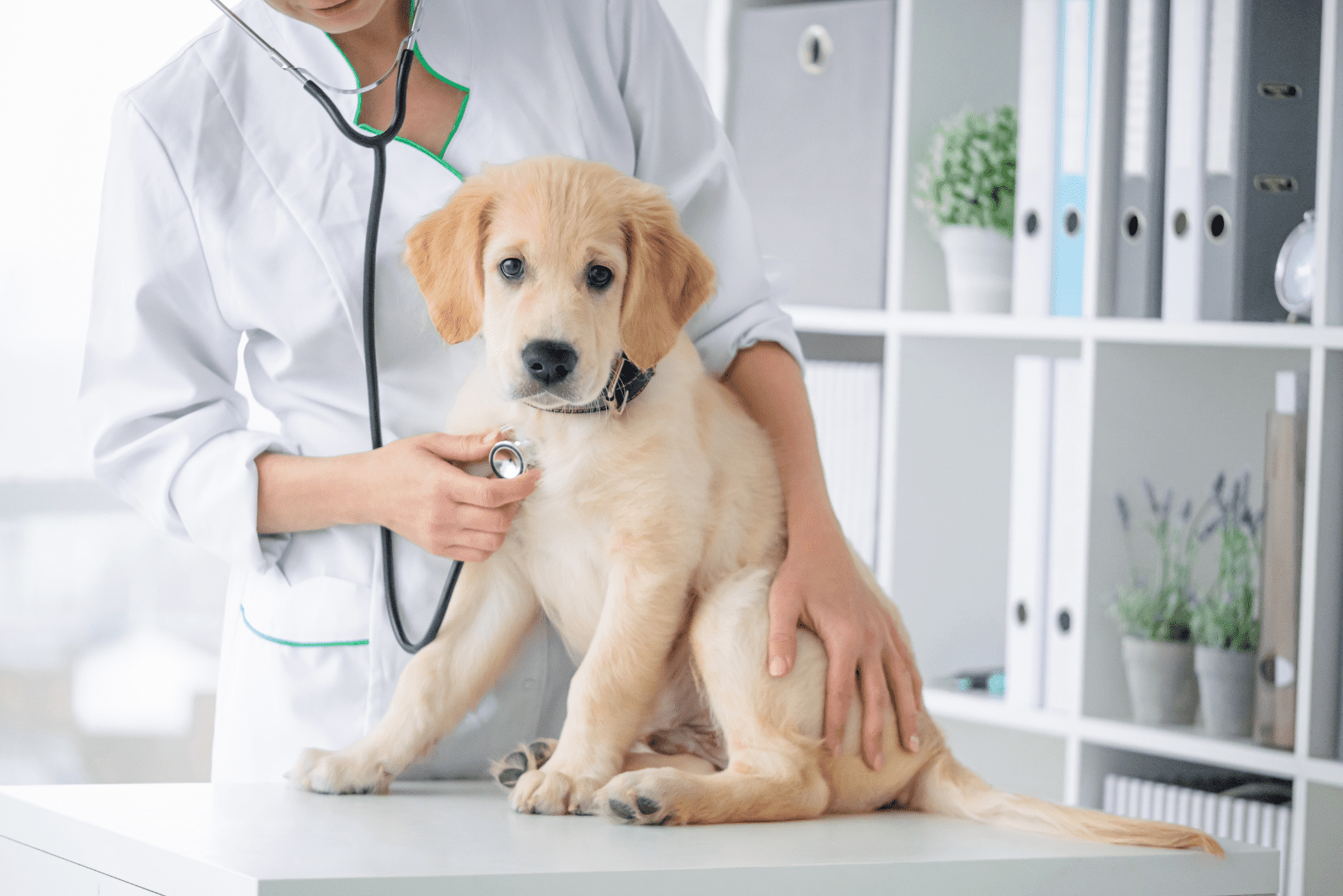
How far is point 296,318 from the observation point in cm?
124

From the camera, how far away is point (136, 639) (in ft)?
7.83

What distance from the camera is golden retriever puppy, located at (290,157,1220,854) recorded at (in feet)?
3.46

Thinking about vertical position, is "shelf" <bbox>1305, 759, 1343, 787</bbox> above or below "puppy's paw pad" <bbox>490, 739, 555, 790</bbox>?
below

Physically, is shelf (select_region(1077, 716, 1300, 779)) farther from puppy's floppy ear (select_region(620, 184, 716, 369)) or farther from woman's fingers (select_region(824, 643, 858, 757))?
puppy's floppy ear (select_region(620, 184, 716, 369))

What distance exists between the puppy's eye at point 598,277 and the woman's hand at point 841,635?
287 millimetres

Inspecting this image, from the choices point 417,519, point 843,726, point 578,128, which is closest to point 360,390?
point 417,519

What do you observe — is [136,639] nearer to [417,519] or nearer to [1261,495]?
[417,519]

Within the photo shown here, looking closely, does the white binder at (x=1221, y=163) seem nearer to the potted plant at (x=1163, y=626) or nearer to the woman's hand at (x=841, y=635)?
the potted plant at (x=1163, y=626)

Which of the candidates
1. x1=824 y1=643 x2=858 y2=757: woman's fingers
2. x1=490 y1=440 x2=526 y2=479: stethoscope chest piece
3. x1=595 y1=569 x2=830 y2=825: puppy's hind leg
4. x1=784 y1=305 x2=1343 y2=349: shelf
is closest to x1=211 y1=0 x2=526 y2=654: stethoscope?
x1=490 y1=440 x2=526 y2=479: stethoscope chest piece

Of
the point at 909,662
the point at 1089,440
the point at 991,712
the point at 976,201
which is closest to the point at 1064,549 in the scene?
the point at 1089,440

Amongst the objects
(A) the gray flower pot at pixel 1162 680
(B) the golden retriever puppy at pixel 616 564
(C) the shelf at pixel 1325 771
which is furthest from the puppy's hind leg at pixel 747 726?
(A) the gray flower pot at pixel 1162 680

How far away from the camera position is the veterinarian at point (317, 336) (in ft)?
3.97

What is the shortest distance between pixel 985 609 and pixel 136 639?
1.61m

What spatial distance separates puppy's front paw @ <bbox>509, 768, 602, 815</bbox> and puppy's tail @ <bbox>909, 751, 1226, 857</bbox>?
0.32 meters
